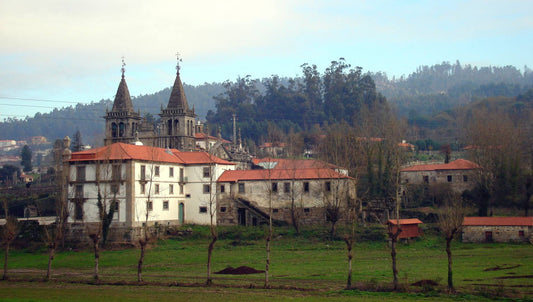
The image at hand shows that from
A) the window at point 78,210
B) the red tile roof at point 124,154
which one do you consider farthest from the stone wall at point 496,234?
the window at point 78,210

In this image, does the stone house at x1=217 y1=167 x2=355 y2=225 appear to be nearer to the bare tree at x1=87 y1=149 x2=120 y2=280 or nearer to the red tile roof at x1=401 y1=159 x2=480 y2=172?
the bare tree at x1=87 y1=149 x2=120 y2=280

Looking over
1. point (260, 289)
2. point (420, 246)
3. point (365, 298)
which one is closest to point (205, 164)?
point (420, 246)

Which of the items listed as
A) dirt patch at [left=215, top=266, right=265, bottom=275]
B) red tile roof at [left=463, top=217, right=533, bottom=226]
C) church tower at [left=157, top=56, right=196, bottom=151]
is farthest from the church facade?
dirt patch at [left=215, top=266, right=265, bottom=275]

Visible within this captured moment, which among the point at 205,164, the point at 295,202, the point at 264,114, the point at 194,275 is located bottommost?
the point at 194,275

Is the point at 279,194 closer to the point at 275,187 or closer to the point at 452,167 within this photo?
the point at 275,187

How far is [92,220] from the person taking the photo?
53.2 meters

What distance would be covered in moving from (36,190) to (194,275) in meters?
53.4

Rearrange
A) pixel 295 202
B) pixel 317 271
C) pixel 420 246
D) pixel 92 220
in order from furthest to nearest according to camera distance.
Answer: pixel 295 202, pixel 92 220, pixel 420 246, pixel 317 271

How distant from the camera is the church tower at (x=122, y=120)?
8600 centimetres

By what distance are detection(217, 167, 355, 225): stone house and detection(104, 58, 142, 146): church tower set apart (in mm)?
30483

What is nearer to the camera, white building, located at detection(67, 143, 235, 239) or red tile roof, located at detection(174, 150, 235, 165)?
white building, located at detection(67, 143, 235, 239)

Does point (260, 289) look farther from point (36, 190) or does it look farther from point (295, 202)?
point (36, 190)

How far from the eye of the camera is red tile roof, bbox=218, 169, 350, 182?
191ft

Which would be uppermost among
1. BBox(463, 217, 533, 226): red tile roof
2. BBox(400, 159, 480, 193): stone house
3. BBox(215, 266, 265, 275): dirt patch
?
BBox(400, 159, 480, 193): stone house
